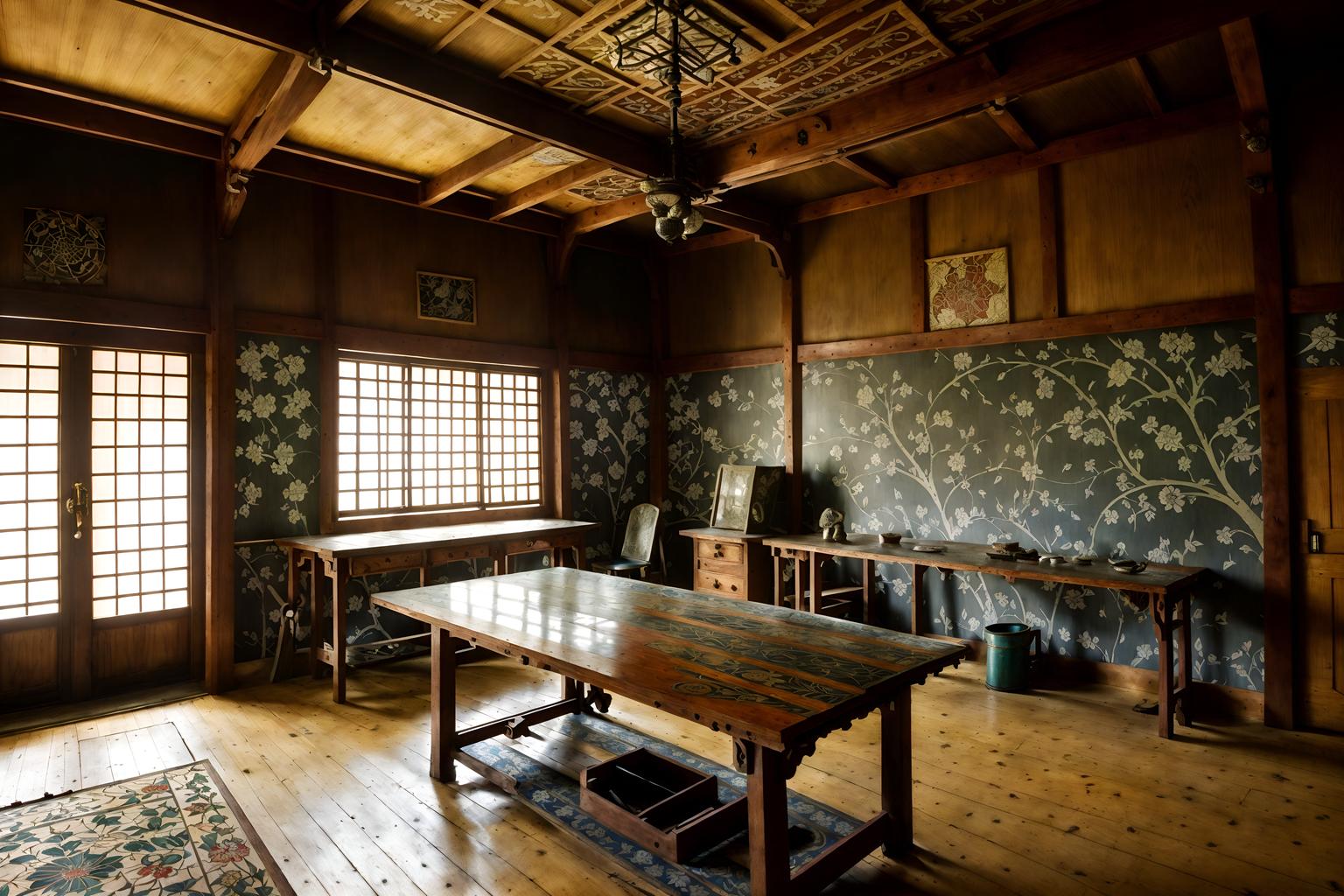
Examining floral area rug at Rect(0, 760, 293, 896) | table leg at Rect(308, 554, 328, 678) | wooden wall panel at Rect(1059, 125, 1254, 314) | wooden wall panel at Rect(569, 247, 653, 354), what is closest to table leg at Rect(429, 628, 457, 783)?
floral area rug at Rect(0, 760, 293, 896)

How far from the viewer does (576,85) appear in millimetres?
3736

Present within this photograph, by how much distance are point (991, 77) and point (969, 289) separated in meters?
2.01

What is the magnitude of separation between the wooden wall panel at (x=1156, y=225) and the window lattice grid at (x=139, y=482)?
5903 millimetres

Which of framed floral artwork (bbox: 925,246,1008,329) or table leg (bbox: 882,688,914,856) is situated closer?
table leg (bbox: 882,688,914,856)

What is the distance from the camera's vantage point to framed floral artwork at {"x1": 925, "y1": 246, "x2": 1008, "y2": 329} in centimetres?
505

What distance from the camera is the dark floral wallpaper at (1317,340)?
3.81 metres

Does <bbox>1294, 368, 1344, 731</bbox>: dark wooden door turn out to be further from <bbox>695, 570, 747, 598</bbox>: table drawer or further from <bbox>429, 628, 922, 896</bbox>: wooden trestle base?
<bbox>695, 570, 747, 598</bbox>: table drawer

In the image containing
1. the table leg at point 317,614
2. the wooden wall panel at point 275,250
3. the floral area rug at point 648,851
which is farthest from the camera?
the wooden wall panel at point 275,250

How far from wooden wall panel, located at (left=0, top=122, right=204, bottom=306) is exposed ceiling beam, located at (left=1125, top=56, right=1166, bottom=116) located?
5.51m

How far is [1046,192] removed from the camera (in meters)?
4.80

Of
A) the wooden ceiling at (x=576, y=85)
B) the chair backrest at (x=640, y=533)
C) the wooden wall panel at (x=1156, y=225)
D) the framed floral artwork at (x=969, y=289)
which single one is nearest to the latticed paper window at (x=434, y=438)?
the chair backrest at (x=640, y=533)

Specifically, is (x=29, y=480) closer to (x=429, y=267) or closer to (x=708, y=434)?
(x=429, y=267)

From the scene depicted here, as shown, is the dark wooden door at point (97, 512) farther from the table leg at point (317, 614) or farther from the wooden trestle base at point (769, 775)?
the wooden trestle base at point (769, 775)

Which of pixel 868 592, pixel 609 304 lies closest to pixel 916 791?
pixel 868 592
